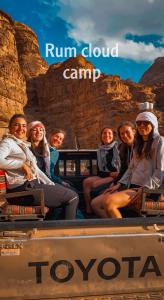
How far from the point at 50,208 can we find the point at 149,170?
3.04 ft

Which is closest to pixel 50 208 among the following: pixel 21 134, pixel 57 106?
pixel 21 134

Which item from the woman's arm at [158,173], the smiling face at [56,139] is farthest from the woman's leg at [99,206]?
the smiling face at [56,139]

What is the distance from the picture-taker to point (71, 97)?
51.3 m

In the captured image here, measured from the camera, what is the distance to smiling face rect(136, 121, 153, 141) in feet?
9.71

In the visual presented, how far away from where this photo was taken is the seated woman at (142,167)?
2.75m

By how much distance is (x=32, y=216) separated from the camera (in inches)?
94.7

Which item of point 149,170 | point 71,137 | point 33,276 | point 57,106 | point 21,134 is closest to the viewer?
point 33,276

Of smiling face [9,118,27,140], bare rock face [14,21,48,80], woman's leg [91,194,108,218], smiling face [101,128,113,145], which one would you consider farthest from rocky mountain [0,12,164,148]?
woman's leg [91,194,108,218]

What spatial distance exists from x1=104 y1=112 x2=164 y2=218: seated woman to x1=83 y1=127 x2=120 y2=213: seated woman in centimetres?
85

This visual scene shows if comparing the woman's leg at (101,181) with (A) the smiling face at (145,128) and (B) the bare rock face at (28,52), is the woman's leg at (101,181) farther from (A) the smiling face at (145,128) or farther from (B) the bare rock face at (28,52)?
(B) the bare rock face at (28,52)

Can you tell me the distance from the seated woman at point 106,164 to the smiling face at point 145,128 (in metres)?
1.14

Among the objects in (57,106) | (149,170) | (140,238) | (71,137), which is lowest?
(140,238)

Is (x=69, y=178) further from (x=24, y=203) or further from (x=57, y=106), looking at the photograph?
(x=57, y=106)

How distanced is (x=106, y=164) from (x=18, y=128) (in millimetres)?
1487
